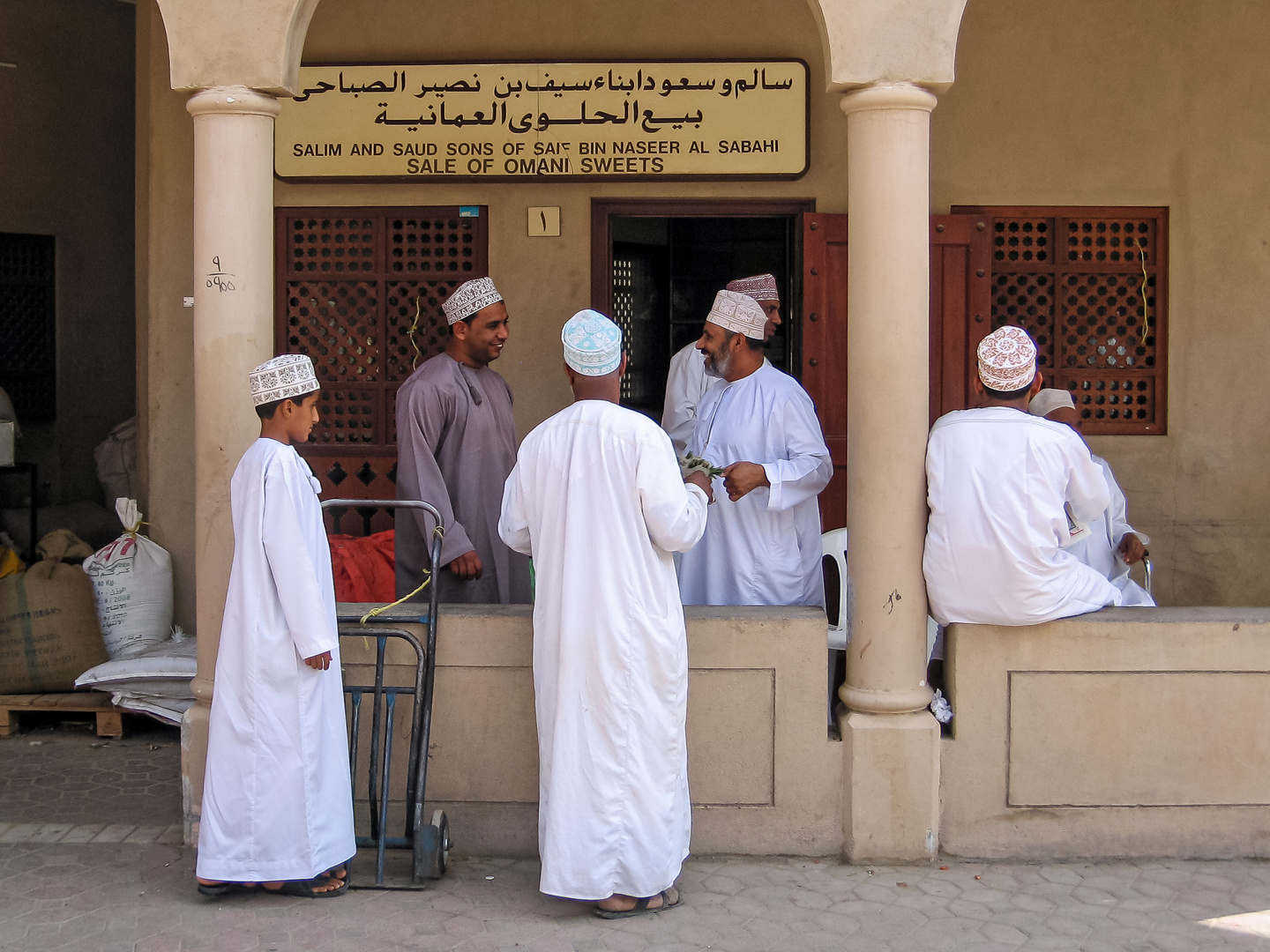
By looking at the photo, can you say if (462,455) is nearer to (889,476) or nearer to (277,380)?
(277,380)

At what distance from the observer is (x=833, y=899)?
390 centimetres

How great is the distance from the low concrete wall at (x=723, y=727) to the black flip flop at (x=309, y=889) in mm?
499

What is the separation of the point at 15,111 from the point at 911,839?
7557mm

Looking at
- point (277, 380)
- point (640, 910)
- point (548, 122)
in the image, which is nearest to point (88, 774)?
point (277, 380)

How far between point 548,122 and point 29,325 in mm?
4468

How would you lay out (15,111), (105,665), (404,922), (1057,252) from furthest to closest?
(15,111), (1057,252), (105,665), (404,922)

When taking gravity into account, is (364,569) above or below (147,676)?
above

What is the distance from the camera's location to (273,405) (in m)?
3.86

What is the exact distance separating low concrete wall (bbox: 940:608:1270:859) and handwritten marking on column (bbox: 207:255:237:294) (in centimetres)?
277

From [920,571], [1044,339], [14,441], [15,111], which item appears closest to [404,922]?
[920,571]

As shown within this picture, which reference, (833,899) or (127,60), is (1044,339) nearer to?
(833,899)

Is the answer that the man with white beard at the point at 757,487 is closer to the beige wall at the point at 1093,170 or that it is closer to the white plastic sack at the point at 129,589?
the beige wall at the point at 1093,170

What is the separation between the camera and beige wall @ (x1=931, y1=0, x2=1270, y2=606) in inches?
247

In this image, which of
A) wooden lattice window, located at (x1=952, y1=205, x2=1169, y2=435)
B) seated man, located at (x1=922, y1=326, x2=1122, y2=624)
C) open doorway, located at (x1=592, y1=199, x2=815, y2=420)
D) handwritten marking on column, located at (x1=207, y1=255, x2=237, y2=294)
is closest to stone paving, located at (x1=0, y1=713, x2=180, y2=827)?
handwritten marking on column, located at (x1=207, y1=255, x2=237, y2=294)
